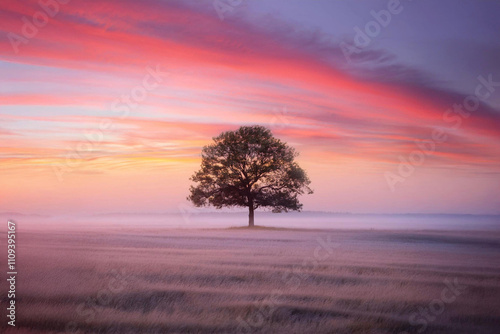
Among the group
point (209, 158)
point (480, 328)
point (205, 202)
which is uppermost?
point (209, 158)

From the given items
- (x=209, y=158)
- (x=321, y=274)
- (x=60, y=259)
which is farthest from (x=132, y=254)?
(x=209, y=158)

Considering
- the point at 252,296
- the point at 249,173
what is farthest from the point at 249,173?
the point at 252,296

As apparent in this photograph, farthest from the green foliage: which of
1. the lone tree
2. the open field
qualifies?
the open field

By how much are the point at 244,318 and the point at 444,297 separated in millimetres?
7513

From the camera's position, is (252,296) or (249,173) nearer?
(252,296)

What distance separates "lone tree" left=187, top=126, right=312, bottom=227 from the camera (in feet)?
209

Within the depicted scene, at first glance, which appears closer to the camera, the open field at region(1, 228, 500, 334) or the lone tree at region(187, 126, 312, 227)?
the open field at region(1, 228, 500, 334)

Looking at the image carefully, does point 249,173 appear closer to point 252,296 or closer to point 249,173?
point 249,173

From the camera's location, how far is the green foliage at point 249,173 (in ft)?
209

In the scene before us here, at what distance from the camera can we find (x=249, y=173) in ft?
212

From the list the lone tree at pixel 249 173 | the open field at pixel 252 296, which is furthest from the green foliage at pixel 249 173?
the open field at pixel 252 296

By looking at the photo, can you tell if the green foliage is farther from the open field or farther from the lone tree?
the open field

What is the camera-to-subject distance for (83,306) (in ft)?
48.9

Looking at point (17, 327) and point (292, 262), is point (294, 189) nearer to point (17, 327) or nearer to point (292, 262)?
point (292, 262)
